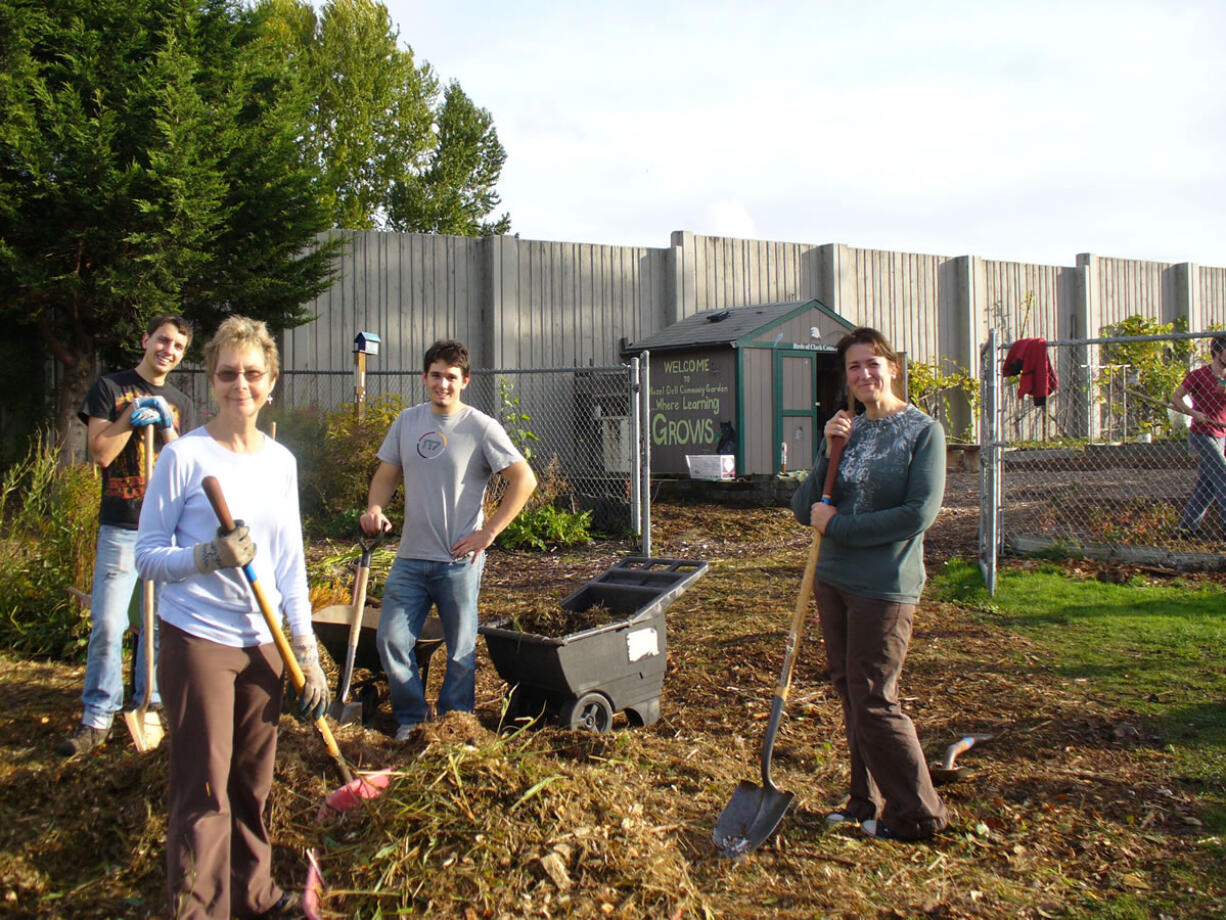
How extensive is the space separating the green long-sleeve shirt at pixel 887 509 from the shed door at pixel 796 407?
9076 millimetres

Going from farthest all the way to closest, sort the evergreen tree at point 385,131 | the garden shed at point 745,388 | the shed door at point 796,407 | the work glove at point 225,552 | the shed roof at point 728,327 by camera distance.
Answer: the evergreen tree at point 385,131 < the shed door at point 796,407 < the shed roof at point 728,327 < the garden shed at point 745,388 < the work glove at point 225,552

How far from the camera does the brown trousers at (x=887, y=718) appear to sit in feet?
10.9

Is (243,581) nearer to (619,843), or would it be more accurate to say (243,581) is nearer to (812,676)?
(619,843)

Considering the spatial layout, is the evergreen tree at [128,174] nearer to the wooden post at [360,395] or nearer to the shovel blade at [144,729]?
the wooden post at [360,395]

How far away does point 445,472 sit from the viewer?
4.30 metres

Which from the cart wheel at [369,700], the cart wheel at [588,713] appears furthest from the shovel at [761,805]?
the cart wheel at [369,700]

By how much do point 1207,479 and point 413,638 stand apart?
641 cm

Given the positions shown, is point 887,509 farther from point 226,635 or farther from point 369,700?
point 369,700

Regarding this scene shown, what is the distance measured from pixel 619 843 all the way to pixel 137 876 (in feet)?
4.92

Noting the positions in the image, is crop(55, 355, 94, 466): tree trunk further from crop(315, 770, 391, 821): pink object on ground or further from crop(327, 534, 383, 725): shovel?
crop(315, 770, 391, 821): pink object on ground

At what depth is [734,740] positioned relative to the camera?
442 centimetres

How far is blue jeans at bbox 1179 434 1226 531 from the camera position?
24.3 ft

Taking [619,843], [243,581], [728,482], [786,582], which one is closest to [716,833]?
[619,843]

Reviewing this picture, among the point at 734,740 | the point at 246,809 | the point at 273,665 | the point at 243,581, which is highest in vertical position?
the point at 243,581
